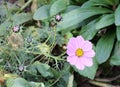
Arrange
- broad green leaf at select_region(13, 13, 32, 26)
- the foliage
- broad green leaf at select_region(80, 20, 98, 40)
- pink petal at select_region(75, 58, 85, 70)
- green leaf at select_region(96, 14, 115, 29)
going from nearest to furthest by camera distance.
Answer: pink petal at select_region(75, 58, 85, 70), the foliage, green leaf at select_region(96, 14, 115, 29), broad green leaf at select_region(80, 20, 98, 40), broad green leaf at select_region(13, 13, 32, 26)

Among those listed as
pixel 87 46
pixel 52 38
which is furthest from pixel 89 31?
pixel 87 46

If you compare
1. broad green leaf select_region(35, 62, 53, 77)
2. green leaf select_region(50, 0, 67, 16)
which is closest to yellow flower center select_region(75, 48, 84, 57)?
broad green leaf select_region(35, 62, 53, 77)

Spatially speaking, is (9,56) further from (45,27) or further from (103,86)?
(103,86)

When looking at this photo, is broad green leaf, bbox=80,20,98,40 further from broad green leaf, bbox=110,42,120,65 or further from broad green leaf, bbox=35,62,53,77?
broad green leaf, bbox=35,62,53,77

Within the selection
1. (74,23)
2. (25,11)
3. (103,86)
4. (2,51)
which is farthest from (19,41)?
(25,11)

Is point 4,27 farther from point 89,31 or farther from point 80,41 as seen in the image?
point 80,41

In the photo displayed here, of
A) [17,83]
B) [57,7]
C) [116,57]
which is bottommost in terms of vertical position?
[116,57]

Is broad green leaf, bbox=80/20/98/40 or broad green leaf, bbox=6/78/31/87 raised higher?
broad green leaf, bbox=6/78/31/87

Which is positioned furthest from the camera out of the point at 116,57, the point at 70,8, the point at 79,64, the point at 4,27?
the point at 70,8
